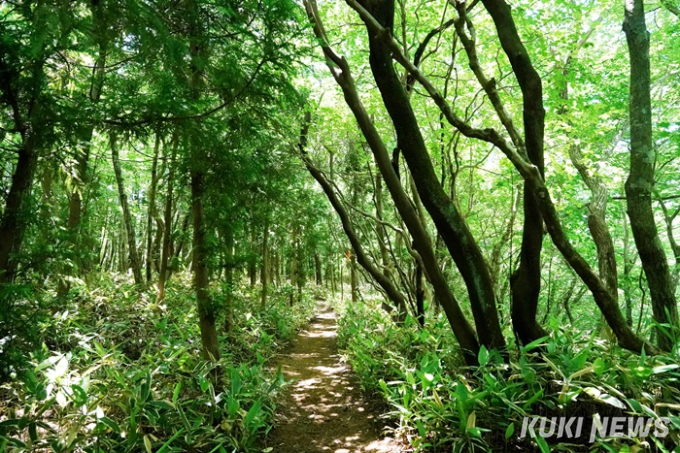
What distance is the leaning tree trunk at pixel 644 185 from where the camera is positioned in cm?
383

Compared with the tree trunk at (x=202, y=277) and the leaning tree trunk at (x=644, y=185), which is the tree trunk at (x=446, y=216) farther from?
the tree trunk at (x=202, y=277)

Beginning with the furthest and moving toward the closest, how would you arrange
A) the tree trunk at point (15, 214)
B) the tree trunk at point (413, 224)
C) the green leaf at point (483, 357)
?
the tree trunk at point (413, 224) → the green leaf at point (483, 357) → the tree trunk at point (15, 214)

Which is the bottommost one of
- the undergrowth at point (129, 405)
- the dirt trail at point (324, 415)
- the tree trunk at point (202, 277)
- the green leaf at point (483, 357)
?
the dirt trail at point (324, 415)

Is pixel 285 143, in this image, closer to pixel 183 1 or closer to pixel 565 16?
pixel 183 1

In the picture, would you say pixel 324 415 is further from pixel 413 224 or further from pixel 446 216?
pixel 446 216

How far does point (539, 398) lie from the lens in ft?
10.4

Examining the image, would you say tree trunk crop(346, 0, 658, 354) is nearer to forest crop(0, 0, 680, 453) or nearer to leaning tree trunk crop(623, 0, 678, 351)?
forest crop(0, 0, 680, 453)

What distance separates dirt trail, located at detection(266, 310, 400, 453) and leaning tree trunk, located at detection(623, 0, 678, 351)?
10.1 feet

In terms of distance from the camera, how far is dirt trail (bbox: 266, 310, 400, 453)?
3.93m

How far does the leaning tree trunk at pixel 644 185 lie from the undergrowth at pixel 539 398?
729 millimetres

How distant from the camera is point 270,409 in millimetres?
4270

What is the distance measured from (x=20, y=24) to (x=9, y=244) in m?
1.55

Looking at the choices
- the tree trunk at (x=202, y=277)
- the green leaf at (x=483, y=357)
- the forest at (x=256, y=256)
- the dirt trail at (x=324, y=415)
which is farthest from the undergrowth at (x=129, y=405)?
the green leaf at (x=483, y=357)

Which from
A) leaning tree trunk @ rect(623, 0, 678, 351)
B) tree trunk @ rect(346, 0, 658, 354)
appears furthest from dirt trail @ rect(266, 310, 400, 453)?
leaning tree trunk @ rect(623, 0, 678, 351)
